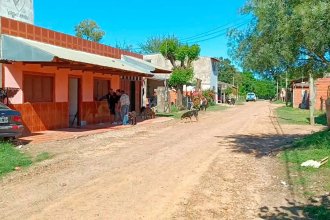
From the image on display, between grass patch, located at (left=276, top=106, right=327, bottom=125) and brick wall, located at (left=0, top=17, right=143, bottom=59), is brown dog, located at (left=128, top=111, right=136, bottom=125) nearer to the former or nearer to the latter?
brick wall, located at (left=0, top=17, right=143, bottom=59)

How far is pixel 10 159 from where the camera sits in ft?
35.1

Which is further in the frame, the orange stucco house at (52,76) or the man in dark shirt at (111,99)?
the man in dark shirt at (111,99)

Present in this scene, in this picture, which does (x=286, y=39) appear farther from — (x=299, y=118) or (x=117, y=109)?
(x=299, y=118)

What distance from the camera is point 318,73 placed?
39.4 ft

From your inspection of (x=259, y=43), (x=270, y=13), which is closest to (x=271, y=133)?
(x=259, y=43)

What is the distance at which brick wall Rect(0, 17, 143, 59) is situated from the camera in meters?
15.4

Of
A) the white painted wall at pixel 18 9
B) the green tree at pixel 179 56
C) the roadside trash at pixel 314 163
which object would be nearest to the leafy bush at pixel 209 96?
the green tree at pixel 179 56

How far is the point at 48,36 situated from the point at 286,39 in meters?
10.7

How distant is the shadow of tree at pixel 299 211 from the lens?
6.26m

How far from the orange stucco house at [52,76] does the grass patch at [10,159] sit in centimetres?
345

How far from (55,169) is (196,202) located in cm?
415

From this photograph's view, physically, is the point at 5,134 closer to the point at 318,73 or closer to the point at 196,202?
the point at 196,202

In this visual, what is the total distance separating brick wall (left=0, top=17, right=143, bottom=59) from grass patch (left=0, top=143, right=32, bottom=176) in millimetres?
4834

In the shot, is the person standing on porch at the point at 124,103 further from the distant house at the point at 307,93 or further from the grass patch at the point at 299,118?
the distant house at the point at 307,93
